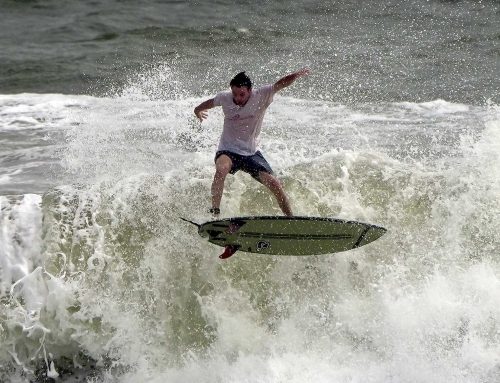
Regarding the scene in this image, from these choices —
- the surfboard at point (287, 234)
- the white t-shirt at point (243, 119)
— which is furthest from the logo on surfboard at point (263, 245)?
the white t-shirt at point (243, 119)

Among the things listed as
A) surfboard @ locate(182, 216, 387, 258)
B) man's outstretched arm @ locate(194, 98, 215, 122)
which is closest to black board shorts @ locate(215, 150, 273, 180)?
man's outstretched arm @ locate(194, 98, 215, 122)

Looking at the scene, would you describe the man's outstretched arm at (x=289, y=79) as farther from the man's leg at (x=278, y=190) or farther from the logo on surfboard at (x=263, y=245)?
the logo on surfboard at (x=263, y=245)

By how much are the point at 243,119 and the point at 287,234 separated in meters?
1.20

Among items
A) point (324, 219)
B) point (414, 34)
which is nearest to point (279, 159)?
point (324, 219)

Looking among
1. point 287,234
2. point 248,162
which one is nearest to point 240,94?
point 248,162

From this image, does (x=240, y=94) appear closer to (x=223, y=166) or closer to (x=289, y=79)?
(x=289, y=79)

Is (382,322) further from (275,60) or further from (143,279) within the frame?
(275,60)

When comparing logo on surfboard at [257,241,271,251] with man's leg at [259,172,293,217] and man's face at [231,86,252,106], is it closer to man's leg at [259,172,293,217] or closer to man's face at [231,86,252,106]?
man's leg at [259,172,293,217]

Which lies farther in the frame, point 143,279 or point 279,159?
point 279,159

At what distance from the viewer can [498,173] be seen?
853cm

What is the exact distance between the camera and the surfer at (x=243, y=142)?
282 inches

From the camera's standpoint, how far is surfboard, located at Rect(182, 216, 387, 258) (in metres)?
6.94

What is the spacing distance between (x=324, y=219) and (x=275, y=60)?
10.2m

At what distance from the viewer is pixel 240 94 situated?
7.07 meters
